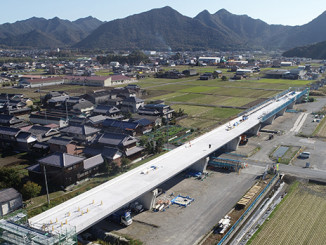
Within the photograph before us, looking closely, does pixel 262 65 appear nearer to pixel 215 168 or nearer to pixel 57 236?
pixel 215 168

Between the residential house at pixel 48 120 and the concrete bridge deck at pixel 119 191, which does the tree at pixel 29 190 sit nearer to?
the concrete bridge deck at pixel 119 191

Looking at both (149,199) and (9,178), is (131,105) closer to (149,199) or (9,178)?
(9,178)

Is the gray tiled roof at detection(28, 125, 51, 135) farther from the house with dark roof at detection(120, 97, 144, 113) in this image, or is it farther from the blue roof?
the house with dark roof at detection(120, 97, 144, 113)

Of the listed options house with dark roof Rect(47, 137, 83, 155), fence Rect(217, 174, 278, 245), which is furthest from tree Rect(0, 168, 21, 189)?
fence Rect(217, 174, 278, 245)

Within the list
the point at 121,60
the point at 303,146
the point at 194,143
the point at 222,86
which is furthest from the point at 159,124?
the point at 121,60

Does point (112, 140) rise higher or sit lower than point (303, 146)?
higher
